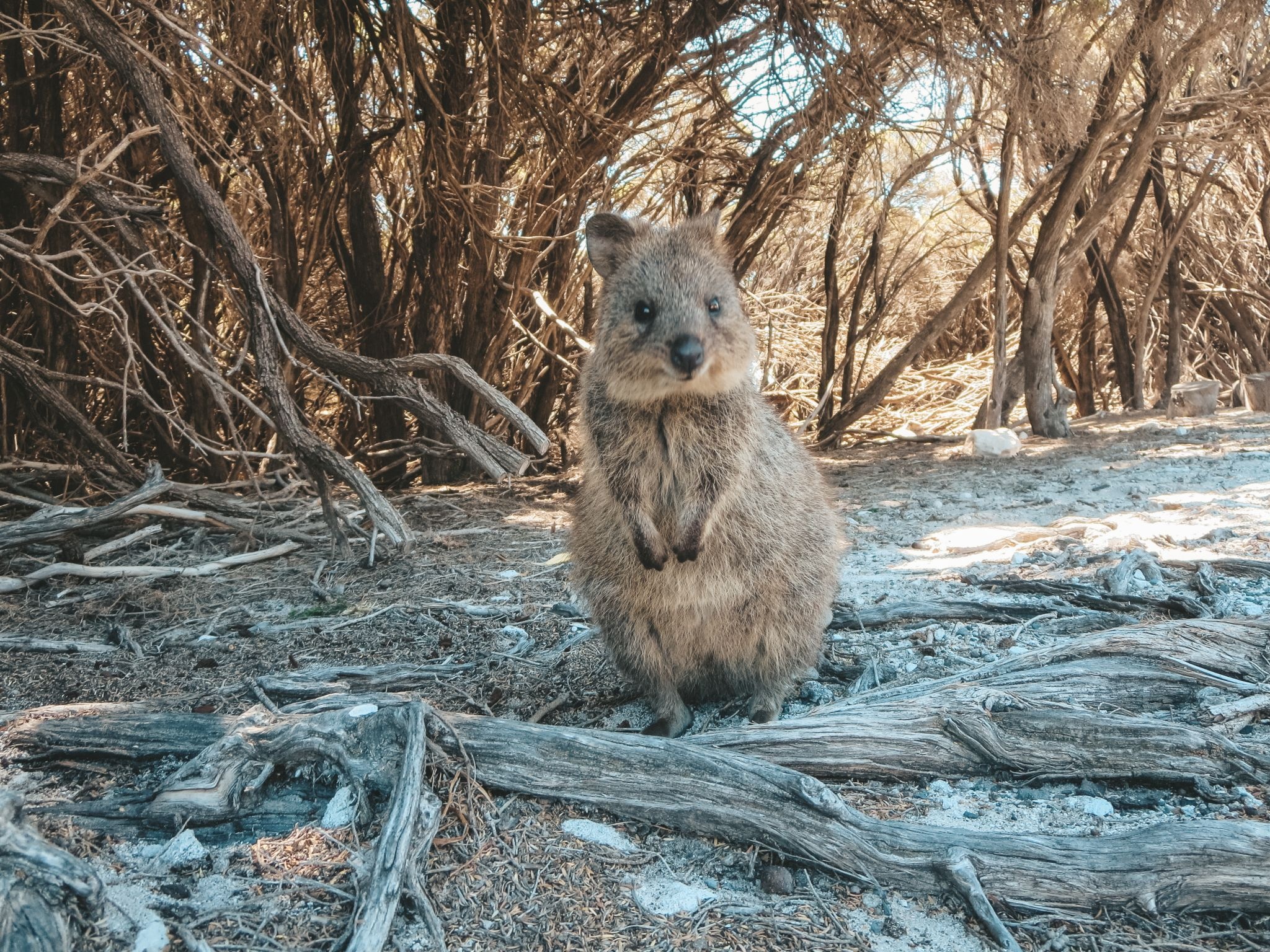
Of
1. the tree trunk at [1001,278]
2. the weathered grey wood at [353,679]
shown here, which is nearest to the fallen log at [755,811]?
the weathered grey wood at [353,679]

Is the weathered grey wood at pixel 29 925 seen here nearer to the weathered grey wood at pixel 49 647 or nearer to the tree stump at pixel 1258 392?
the weathered grey wood at pixel 49 647

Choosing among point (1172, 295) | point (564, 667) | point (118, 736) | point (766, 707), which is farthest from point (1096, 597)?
point (1172, 295)

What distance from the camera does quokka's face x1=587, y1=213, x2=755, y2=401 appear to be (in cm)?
324

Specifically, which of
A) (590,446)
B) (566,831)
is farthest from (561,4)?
(566,831)

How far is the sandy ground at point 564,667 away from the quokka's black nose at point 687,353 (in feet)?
4.07

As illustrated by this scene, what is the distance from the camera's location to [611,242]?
11.9ft

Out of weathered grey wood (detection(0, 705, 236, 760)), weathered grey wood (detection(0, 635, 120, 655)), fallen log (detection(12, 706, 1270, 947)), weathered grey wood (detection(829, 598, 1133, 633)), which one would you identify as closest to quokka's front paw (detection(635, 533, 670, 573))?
fallen log (detection(12, 706, 1270, 947))

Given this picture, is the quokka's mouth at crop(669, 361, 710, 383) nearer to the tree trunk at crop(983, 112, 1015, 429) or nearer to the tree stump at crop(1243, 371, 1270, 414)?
the tree trunk at crop(983, 112, 1015, 429)

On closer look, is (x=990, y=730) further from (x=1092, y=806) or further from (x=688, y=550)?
(x=688, y=550)

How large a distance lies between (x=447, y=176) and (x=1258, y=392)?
7.93 metres

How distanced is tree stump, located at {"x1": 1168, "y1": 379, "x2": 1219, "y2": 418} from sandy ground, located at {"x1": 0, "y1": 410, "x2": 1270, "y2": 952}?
1.35m

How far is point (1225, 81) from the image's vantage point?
29.6ft

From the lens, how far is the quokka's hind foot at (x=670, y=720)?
335cm

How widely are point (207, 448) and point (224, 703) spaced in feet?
5.81
